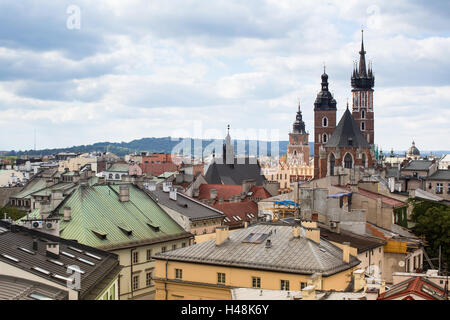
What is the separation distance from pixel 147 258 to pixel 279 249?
16970mm

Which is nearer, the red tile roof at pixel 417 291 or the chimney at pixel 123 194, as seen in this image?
the red tile roof at pixel 417 291

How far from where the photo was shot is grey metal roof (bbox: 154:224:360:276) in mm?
34188

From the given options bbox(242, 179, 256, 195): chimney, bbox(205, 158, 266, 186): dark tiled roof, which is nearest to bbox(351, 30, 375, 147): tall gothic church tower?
bbox(205, 158, 266, 186): dark tiled roof

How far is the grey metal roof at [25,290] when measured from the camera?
72.5 ft

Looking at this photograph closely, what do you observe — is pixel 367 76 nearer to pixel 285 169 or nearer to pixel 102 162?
pixel 285 169

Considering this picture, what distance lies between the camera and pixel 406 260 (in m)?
50.3

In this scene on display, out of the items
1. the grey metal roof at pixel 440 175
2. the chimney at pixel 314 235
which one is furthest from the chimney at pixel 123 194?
the grey metal roof at pixel 440 175

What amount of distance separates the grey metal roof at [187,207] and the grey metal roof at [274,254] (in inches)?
779

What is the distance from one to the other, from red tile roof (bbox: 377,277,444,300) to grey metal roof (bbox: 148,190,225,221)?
3120cm

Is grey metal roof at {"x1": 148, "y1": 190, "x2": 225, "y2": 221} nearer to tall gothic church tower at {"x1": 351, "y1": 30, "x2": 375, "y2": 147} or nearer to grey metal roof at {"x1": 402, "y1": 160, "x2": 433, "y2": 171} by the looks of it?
grey metal roof at {"x1": 402, "y1": 160, "x2": 433, "y2": 171}

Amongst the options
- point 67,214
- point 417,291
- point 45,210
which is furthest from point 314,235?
point 45,210

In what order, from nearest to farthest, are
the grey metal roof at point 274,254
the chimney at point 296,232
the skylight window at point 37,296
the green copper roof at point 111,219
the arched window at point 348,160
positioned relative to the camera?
the skylight window at point 37,296
the grey metal roof at point 274,254
the chimney at point 296,232
the green copper roof at point 111,219
the arched window at point 348,160

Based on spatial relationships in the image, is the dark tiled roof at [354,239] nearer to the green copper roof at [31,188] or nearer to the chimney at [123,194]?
the chimney at [123,194]
